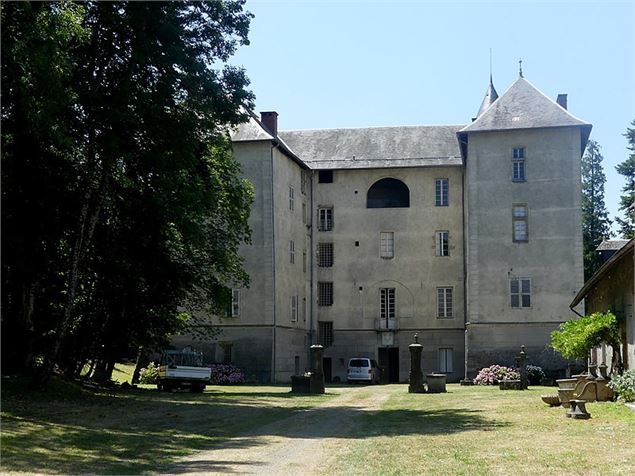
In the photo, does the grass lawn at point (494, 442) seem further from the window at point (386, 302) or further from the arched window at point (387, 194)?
the arched window at point (387, 194)

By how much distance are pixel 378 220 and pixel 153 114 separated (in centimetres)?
3248

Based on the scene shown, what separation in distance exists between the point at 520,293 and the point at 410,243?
8.94m

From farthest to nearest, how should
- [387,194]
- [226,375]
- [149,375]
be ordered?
[387,194], [226,375], [149,375]

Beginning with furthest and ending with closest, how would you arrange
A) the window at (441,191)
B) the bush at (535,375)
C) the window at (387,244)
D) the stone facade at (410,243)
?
the window at (387,244)
the window at (441,191)
the stone facade at (410,243)
the bush at (535,375)

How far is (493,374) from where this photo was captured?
44625 mm

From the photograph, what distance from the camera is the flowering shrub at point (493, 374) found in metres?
43.9

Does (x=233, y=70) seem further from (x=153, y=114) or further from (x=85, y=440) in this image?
(x=85, y=440)

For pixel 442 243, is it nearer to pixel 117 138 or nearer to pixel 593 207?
pixel 593 207

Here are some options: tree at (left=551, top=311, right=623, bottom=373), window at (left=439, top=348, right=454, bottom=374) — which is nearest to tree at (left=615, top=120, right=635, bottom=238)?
window at (left=439, top=348, right=454, bottom=374)

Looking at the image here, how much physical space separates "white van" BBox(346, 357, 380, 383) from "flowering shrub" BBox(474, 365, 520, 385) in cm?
699

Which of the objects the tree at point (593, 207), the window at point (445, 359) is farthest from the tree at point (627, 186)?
the window at point (445, 359)

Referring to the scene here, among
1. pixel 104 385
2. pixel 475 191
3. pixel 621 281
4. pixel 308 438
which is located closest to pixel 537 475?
pixel 308 438

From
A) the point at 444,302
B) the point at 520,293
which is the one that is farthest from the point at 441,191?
the point at 520,293

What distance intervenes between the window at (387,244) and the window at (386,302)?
2176 mm
